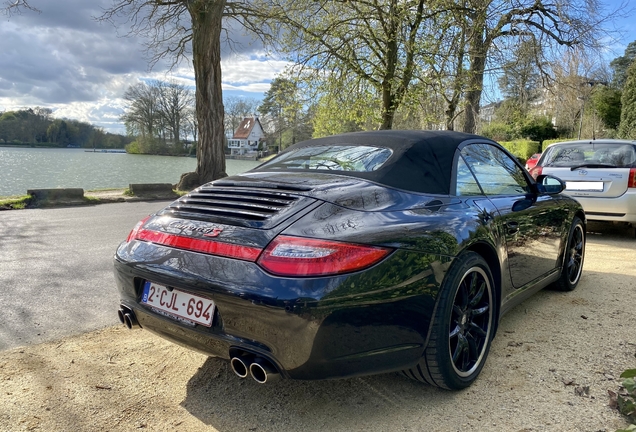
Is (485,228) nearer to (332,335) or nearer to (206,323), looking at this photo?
(332,335)

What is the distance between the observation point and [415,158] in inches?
103

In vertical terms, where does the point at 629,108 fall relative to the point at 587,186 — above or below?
above

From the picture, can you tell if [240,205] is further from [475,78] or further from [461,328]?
[475,78]

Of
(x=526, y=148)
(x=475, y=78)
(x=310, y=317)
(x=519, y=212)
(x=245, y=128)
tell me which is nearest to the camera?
(x=310, y=317)

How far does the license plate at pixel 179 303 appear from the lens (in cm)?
199

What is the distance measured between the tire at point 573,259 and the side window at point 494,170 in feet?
3.21

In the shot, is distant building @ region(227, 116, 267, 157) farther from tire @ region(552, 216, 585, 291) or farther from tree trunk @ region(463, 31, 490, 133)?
tire @ region(552, 216, 585, 291)

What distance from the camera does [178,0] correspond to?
43.8ft

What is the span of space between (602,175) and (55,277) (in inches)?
286

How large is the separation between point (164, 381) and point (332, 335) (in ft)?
4.06

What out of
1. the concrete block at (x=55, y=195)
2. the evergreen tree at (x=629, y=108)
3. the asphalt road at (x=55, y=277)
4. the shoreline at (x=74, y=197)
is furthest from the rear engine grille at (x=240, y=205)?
the evergreen tree at (x=629, y=108)

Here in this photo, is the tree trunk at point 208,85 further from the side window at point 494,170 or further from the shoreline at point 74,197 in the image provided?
the side window at point 494,170

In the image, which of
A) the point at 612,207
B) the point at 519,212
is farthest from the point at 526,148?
the point at 519,212

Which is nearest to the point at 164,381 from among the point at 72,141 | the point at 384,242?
the point at 384,242
